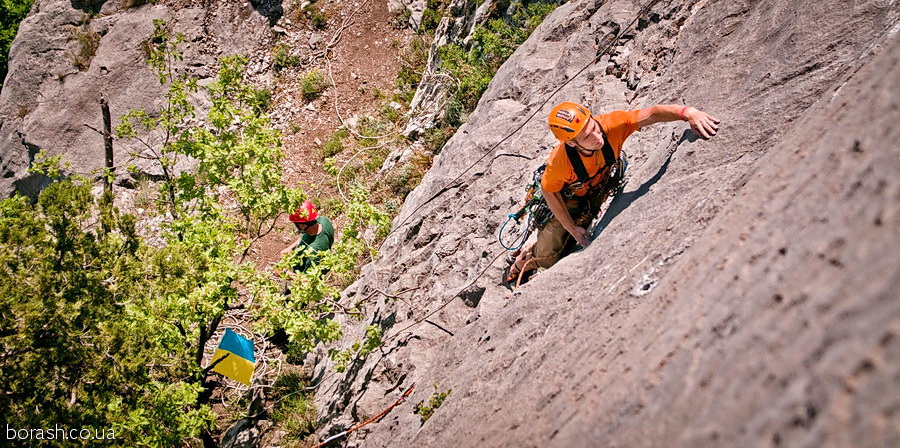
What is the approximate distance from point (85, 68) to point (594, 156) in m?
15.8

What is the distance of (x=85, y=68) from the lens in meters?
15.3

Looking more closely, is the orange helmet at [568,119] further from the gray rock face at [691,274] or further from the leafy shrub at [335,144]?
the leafy shrub at [335,144]

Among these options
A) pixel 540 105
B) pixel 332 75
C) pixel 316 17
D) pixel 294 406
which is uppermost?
pixel 316 17

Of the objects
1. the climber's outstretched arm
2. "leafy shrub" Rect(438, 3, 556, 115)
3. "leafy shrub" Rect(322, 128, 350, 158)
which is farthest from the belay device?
"leafy shrub" Rect(322, 128, 350, 158)

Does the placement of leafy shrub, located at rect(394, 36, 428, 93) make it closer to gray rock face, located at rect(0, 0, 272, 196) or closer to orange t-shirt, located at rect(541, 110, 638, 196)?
gray rock face, located at rect(0, 0, 272, 196)

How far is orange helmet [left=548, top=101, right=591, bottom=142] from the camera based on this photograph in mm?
3977

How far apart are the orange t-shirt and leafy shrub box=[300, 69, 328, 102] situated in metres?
11.1

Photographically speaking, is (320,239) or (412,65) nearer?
(320,239)

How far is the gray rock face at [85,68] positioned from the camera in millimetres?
14508

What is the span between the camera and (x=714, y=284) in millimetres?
2473

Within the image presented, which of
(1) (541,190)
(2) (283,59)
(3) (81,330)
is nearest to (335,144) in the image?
(2) (283,59)

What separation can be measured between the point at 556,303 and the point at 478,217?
8.79 feet

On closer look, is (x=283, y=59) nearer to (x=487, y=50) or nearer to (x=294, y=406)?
(x=487, y=50)

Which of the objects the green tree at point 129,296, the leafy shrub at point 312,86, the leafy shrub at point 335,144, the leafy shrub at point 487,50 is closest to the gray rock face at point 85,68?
the leafy shrub at point 312,86
